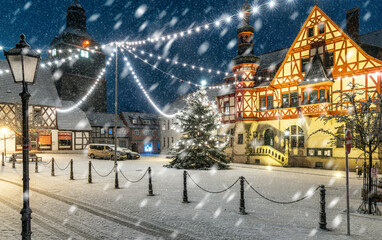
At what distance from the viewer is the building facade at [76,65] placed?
5581cm

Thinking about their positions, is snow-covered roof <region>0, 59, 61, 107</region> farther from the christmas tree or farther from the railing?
the railing

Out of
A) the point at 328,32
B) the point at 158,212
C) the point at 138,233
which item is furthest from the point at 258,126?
the point at 138,233

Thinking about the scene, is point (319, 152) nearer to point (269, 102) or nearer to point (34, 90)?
point (269, 102)

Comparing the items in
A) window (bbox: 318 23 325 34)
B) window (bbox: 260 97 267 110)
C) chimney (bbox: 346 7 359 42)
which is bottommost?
window (bbox: 260 97 267 110)

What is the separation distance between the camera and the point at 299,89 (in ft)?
85.9

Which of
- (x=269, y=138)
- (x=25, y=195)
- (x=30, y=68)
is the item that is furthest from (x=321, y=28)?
(x=25, y=195)

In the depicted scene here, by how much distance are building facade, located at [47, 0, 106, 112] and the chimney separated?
42.0 m

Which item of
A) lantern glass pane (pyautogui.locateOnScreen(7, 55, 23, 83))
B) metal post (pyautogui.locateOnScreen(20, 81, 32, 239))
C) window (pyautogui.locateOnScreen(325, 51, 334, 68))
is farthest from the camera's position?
window (pyautogui.locateOnScreen(325, 51, 334, 68))

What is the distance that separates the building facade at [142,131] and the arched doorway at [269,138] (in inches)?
1341

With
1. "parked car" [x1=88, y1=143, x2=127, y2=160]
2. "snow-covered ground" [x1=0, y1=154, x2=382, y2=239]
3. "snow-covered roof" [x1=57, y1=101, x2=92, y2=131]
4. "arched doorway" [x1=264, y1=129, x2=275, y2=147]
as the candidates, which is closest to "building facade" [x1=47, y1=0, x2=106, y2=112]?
"snow-covered roof" [x1=57, y1=101, x2=92, y2=131]

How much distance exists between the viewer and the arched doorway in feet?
95.4

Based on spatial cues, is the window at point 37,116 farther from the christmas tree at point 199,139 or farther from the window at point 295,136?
the window at point 295,136

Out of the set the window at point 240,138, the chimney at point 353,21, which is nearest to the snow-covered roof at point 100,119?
the window at point 240,138

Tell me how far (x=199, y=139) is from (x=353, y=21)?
60.8 feet
